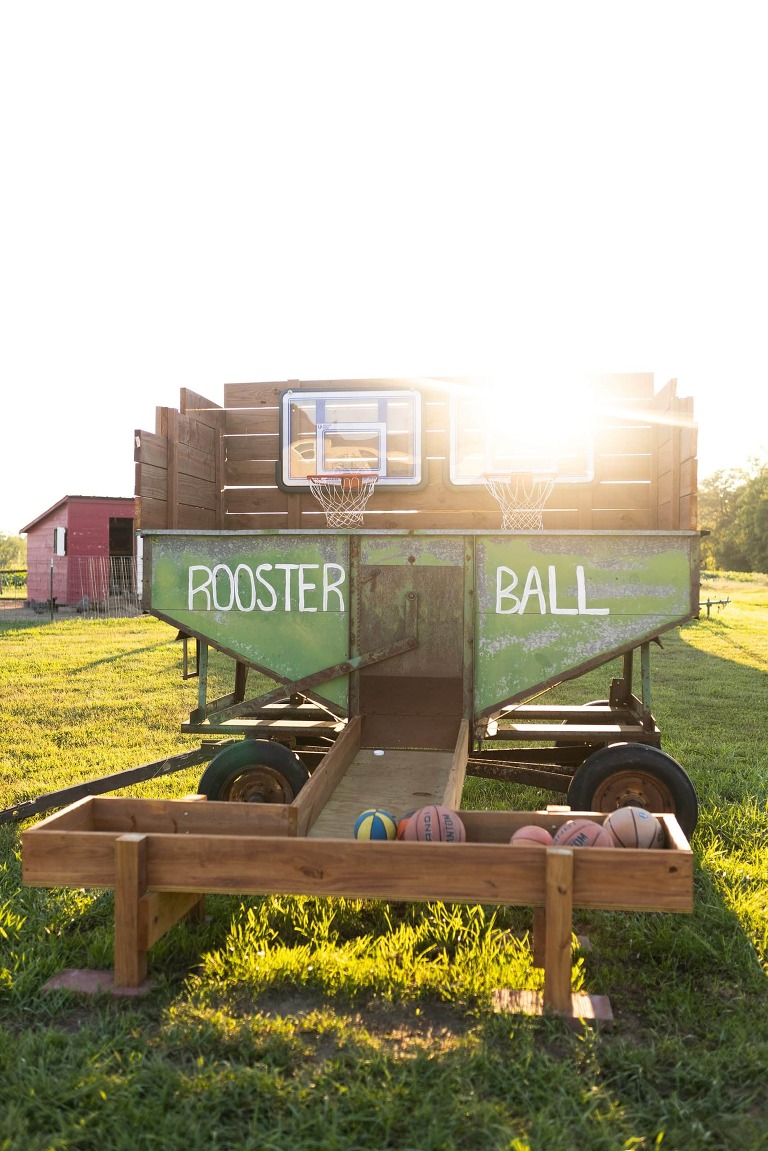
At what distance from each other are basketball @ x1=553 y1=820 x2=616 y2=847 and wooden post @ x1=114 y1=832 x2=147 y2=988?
1817 mm

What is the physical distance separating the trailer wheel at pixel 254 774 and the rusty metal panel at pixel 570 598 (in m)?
1.44

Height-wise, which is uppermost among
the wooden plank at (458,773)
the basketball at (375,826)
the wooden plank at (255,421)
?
the wooden plank at (255,421)

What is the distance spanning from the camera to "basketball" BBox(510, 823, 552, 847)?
3820mm

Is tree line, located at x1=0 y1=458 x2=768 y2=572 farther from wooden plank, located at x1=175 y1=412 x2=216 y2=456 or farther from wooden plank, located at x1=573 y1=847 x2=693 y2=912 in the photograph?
wooden plank, located at x1=573 y1=847 x2=693 y2=912

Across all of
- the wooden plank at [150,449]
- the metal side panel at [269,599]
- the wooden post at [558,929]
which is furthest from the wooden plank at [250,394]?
the wooden post at [558,929]

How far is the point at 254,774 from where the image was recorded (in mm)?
5234

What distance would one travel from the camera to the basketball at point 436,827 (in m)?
3.84

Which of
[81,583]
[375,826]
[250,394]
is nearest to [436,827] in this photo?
[375,826]

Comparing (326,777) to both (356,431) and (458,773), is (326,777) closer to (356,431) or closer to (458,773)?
(458,773)

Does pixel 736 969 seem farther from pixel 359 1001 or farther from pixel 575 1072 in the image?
pixel 359 1001

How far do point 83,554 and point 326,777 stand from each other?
84.3ft

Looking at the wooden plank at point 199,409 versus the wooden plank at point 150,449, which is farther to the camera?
the wooden plank at point 199,409

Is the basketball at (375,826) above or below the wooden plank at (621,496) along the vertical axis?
below

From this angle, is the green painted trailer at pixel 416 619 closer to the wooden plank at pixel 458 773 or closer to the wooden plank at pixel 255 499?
the wooden plank at pixel 458 773
